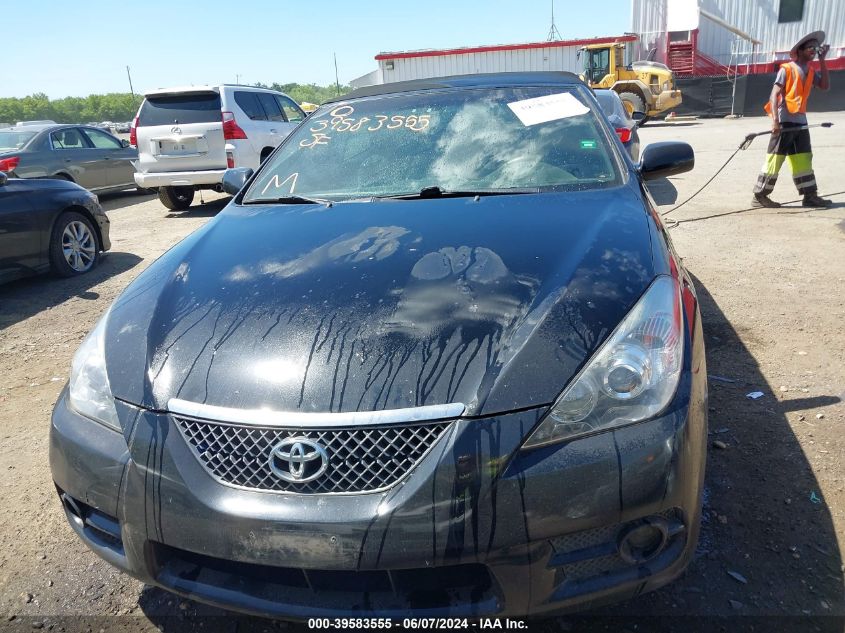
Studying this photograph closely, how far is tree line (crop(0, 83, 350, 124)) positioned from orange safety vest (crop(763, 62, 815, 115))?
197ft

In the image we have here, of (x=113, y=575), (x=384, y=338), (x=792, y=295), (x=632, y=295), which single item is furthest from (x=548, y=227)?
(x=792, y=295)

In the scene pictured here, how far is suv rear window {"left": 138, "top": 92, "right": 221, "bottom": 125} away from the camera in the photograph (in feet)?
28.9

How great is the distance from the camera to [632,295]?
5.83ft

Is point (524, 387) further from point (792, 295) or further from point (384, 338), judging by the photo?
point (792, 295)

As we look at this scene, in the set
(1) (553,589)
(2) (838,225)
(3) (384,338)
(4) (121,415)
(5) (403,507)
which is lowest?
(2) (838,225)

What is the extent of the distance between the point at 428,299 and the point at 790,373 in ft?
8.12

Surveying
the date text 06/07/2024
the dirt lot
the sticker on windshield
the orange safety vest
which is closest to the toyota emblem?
the date text 06/07/2024

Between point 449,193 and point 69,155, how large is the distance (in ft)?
32.6

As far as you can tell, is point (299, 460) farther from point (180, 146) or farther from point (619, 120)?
point (180, 146)

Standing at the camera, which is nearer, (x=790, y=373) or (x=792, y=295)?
(x=790, y=373)

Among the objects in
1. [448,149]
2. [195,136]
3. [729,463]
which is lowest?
[729,463]

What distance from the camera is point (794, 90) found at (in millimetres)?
6926

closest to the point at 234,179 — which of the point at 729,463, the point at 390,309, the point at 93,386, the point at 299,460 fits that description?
the point at 93,386

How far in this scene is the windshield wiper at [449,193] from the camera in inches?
101
